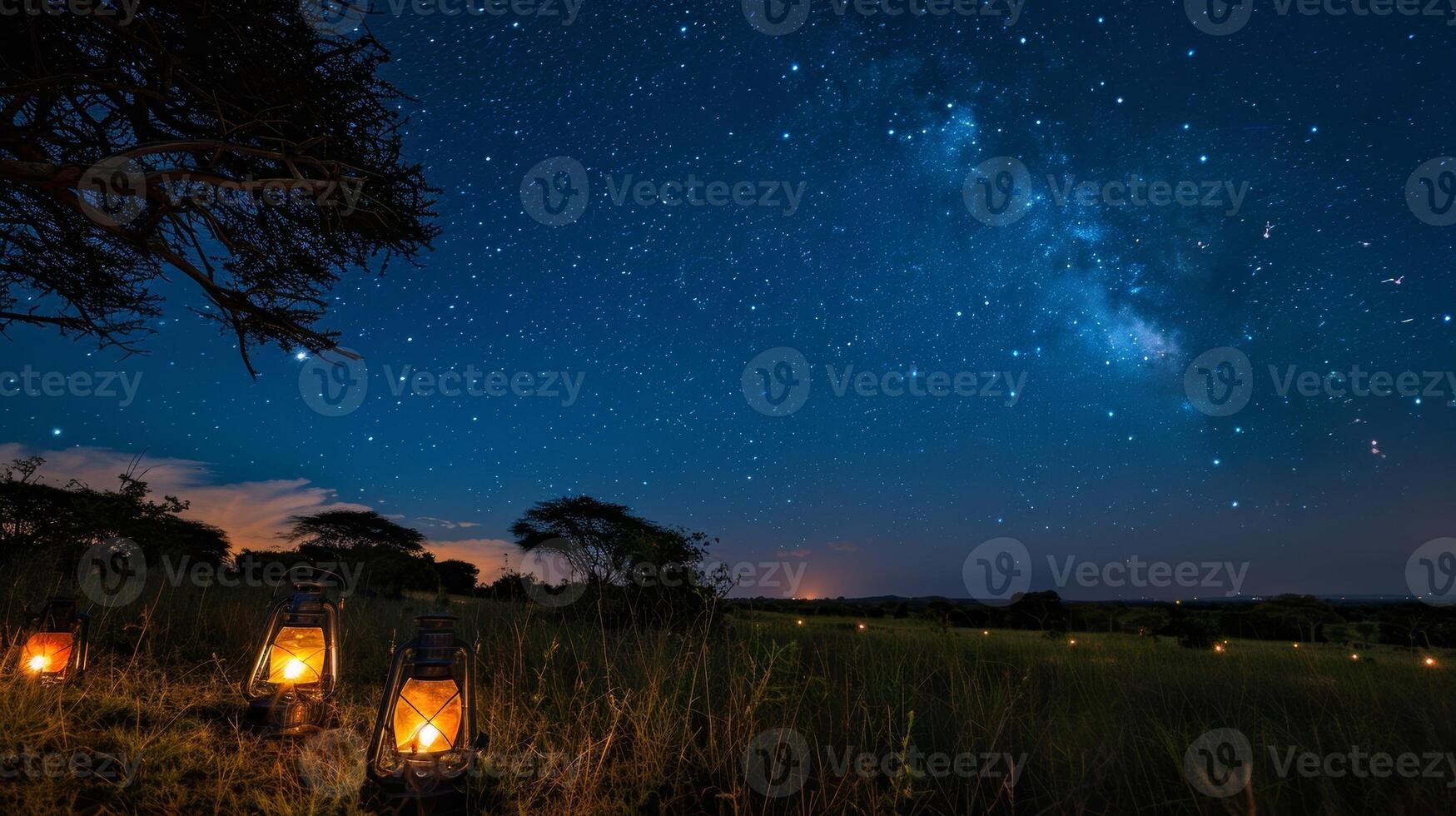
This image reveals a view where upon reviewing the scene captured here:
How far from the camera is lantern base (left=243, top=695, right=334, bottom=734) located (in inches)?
147

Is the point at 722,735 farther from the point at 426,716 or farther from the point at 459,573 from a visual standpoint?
the point at 459,573

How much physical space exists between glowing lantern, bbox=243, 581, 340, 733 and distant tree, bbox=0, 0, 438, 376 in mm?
3054

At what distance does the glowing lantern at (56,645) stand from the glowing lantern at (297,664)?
133cm

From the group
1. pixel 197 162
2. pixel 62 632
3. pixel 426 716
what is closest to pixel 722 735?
pixel 426 716

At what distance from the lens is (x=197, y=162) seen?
19.9 ft

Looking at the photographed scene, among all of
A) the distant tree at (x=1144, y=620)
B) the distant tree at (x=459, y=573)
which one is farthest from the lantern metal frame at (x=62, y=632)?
the distant tree at (x=459, y=573)

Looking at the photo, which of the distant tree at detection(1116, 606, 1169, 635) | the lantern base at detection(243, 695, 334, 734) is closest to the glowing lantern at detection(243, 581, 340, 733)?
the lantern base at detection(243, 695, 334, 734)

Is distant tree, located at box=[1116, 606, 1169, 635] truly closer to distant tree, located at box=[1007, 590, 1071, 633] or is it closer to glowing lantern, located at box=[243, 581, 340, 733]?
distant tree, located at box=[1007, 590, 1071, 633]

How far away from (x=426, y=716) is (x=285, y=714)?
Answer: 4.90 feet

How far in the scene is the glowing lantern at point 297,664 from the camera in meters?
3.79

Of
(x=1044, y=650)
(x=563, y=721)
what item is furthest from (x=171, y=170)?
(x=1044, y=650)

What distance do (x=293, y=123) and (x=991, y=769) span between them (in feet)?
23.8

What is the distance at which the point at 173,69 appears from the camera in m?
4.93

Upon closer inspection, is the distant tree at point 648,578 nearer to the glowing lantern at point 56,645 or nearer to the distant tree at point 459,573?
the glowing lantern at point 56,645
